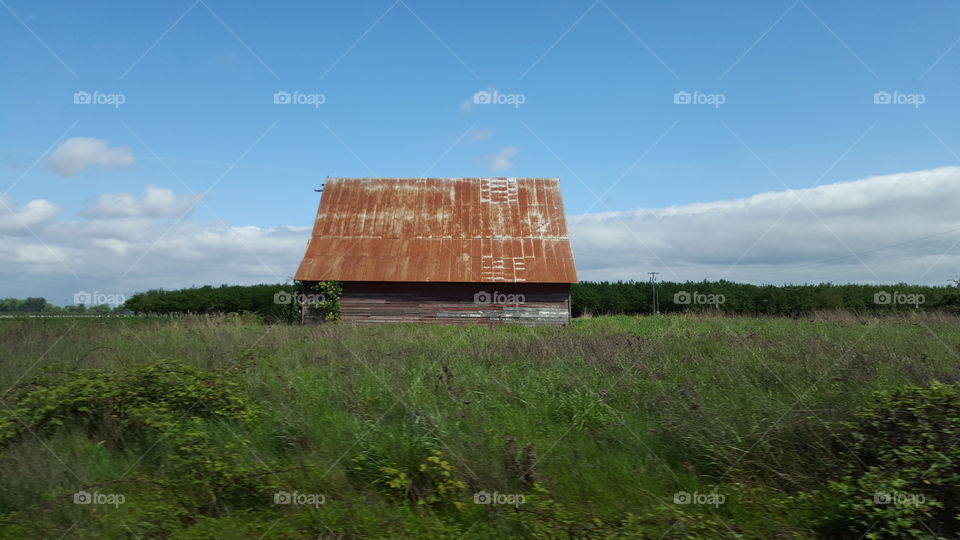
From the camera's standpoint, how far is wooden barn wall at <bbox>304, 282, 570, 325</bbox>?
25.4 meters

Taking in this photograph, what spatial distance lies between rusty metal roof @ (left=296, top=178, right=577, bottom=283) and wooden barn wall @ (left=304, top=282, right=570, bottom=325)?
0.58m

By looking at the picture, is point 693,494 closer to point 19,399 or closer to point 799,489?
point 799,489

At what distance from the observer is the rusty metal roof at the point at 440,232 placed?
25.6 meters

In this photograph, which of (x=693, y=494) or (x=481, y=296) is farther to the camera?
(x=481, y=296)

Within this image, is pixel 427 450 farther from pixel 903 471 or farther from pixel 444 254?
pixel 444 254

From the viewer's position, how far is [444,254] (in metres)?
26.3

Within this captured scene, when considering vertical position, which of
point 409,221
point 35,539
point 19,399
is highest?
point 409,221

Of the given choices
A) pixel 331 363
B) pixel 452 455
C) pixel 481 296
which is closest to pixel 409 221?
pixel 481 296

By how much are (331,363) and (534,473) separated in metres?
5.91

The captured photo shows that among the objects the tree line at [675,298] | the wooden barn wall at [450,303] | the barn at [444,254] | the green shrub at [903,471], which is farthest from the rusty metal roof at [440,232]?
the green shrub at [903,471]

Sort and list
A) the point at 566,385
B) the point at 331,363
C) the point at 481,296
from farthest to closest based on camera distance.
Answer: the point at 481,296 → the point at 331,363 → the point at 566,385

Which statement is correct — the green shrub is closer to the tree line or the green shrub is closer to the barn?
the barn

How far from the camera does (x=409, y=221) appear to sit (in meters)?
28.2

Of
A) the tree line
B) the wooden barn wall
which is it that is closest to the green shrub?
the wooden barn wall
